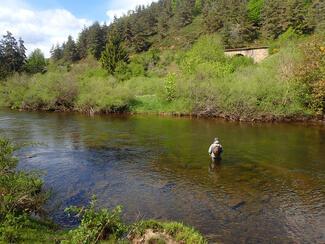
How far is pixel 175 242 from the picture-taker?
12.5 metres

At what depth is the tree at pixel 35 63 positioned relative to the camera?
107331 mm

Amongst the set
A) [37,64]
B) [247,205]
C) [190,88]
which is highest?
[37,64]

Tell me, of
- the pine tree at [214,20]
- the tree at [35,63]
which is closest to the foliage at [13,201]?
the tree at [35,63]

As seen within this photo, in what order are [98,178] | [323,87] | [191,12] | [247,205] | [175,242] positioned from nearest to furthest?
[175,242]
[247,205]
[98,178]
[323,87]
[191,12]

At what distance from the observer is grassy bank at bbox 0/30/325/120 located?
1886 inches

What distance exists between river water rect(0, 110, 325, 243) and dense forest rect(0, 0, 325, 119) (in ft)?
26.6

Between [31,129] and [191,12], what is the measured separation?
114 metres

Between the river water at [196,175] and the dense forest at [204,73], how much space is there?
810 cm

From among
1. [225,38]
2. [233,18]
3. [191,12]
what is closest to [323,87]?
[225,38]

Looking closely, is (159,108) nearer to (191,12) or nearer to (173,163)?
(173,163)

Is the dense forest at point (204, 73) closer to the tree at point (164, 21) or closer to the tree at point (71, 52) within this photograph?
the tree at point (71, 52)

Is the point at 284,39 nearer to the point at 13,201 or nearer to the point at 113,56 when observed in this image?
the point at 113,56

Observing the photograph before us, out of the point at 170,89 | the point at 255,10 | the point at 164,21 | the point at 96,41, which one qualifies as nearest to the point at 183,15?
the point at 164,21

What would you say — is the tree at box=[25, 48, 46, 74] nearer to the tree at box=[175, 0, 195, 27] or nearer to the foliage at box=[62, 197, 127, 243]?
the tree at box=[175, 0, 195, 27]
